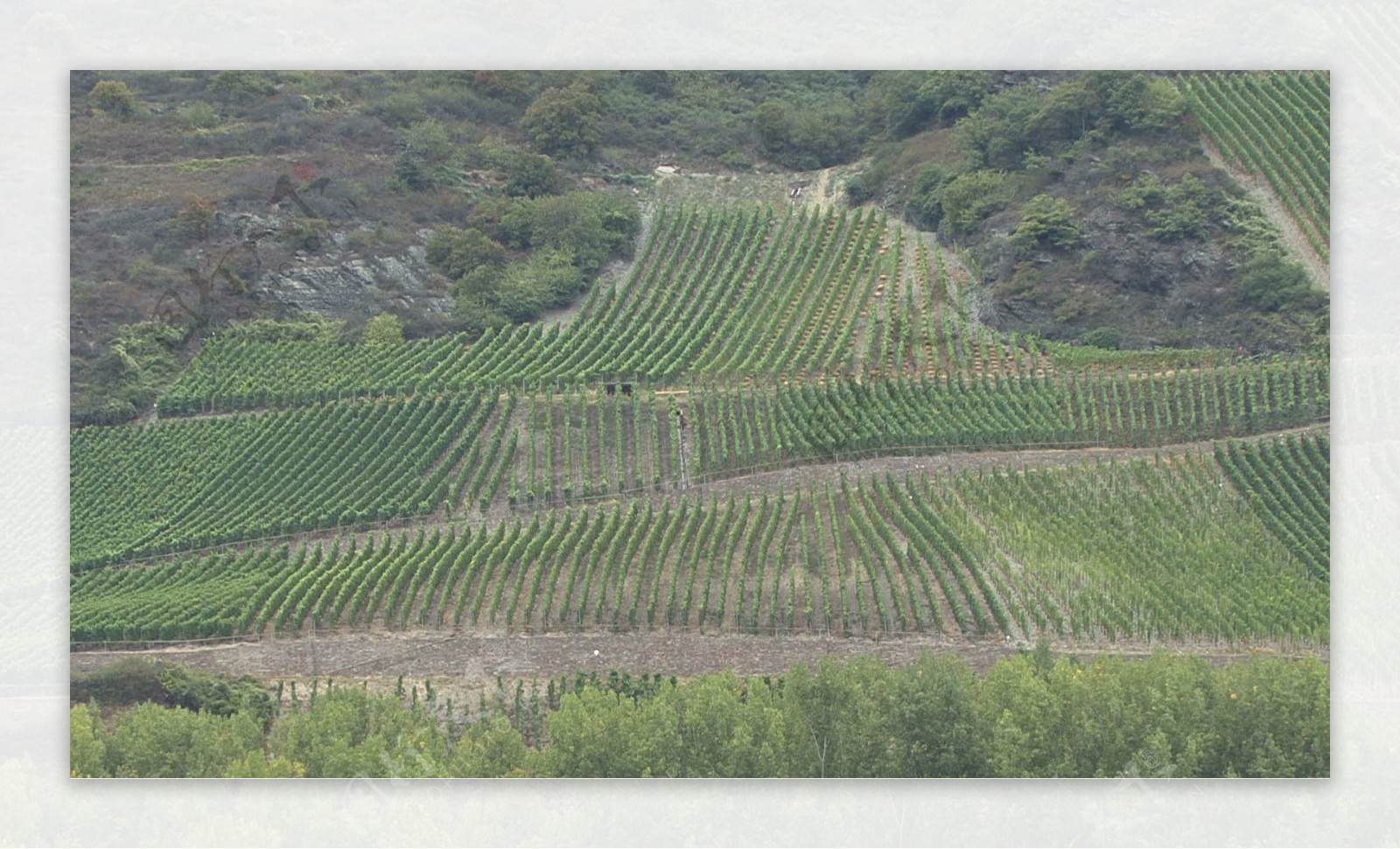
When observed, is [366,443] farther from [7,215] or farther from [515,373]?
[7,215]

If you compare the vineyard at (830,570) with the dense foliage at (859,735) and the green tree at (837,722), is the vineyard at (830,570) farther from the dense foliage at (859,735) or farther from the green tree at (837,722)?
the green tree at (837,722)

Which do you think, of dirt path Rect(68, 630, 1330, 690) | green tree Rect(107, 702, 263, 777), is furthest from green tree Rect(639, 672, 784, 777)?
green tree Rect(107, 702, 263, 777)

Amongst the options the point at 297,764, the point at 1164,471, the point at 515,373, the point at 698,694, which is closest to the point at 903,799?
the point at 698,694

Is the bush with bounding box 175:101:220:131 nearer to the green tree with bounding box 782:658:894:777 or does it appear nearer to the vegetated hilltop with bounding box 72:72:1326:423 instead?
the vegetated hilltop with bounding box 72:72:1326:423

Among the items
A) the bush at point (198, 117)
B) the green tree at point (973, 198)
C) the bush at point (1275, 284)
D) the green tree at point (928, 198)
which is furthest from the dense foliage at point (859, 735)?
the bush at point (198, 117)

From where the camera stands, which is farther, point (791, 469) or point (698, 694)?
point (791, 469)

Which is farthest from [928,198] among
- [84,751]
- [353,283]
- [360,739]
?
[84,751]

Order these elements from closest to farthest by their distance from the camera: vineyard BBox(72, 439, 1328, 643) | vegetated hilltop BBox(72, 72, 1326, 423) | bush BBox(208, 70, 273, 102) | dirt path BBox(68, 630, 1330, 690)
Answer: dirt path BBox(68, 630, 1330, 690) < vineyard BBox(72, 439, 1328, 643) < vegetated hilltop BBox(72, 72, 1326, 423) < bush BBox(208, 70, 273, 102)
